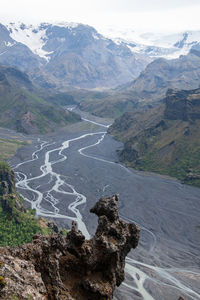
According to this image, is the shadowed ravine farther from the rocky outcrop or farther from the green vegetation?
the rocky outcrop

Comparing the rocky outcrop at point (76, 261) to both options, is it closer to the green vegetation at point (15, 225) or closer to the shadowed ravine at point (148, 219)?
→ the shadowed ravine at point (148, 219)

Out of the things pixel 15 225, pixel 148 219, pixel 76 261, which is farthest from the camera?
pixel 148 219

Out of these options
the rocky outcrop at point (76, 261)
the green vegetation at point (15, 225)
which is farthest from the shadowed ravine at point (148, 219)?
the rocky outcrop at point (76, 261)

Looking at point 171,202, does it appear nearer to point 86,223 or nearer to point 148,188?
point 148,188

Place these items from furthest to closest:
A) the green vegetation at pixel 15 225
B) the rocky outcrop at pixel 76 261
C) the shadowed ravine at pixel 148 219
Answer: the green vegetation at pixel 15 225, the shadowed ravine at pixel 148 219, the rocky outcrop at pixel 76 261

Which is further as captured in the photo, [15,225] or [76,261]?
[15,225]

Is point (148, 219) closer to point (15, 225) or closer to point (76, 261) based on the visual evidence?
point (15, 225)

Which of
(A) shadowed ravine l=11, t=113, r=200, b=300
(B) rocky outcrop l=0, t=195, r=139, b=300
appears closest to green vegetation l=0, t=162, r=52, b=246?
(A) shadowed ravine l=11, t=113, r=200, b=300

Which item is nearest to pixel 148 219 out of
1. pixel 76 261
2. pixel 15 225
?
pixel 15 225

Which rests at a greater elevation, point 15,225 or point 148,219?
point 15,225
